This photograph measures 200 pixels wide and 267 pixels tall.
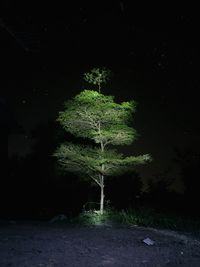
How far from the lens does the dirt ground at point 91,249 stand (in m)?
7.28

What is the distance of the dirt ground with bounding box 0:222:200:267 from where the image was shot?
23.9 feet

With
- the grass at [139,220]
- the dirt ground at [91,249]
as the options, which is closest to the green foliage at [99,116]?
the grass at [139,220]

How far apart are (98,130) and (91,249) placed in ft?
27.2

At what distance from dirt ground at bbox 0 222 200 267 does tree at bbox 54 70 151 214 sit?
4698mm

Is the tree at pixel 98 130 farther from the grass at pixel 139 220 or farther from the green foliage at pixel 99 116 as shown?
the grass at pixel 139 220

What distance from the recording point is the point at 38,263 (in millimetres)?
6945

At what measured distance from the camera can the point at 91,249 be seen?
8.41 metres

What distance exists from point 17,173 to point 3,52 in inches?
459

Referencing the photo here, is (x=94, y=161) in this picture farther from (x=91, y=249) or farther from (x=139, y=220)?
(x=91, y=249)

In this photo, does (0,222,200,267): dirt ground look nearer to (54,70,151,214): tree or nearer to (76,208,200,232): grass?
(76,208,200,232): grass

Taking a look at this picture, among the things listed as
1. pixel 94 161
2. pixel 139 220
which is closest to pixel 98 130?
pixel 94 161

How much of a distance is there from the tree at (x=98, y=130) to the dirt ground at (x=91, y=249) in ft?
15.4

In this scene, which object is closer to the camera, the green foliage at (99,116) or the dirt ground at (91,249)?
the dirt ground at (91,249)

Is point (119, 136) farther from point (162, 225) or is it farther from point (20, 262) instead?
point (20, 262)
